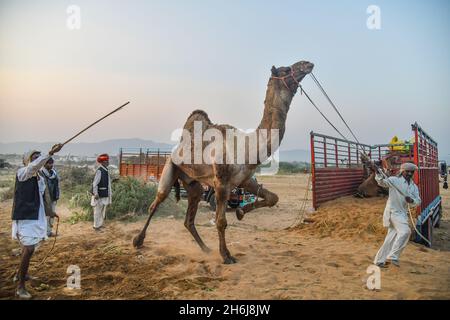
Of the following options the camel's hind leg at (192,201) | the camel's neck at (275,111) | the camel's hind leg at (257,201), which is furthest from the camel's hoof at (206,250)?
the camel's neck at (275,111)

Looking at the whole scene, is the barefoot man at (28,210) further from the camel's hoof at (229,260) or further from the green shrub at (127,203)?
the green shrub at (127,203)

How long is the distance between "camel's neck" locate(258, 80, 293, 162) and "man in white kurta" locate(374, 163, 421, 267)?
6.21 feet

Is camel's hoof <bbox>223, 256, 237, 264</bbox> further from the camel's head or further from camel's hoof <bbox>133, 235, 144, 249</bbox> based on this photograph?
the camel's head

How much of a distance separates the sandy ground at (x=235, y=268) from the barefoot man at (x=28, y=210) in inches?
23.9

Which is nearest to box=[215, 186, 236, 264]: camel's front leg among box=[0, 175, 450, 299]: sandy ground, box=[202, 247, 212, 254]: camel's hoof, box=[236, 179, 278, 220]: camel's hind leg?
box=[0, 175, 450, 299]: sandy ground

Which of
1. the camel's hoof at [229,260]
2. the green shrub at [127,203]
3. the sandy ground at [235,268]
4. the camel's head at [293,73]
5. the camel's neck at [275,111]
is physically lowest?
the sandy ground at [235,268]

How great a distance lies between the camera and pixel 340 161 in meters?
11.9

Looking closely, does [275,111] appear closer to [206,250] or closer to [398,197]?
[398,197]

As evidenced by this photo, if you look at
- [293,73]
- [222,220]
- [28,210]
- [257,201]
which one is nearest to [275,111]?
[293,73]

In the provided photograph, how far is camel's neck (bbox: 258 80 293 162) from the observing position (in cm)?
559

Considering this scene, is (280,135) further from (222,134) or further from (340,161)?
(340,161)

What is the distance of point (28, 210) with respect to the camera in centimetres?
436

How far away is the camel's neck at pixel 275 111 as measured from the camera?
5.59 m
